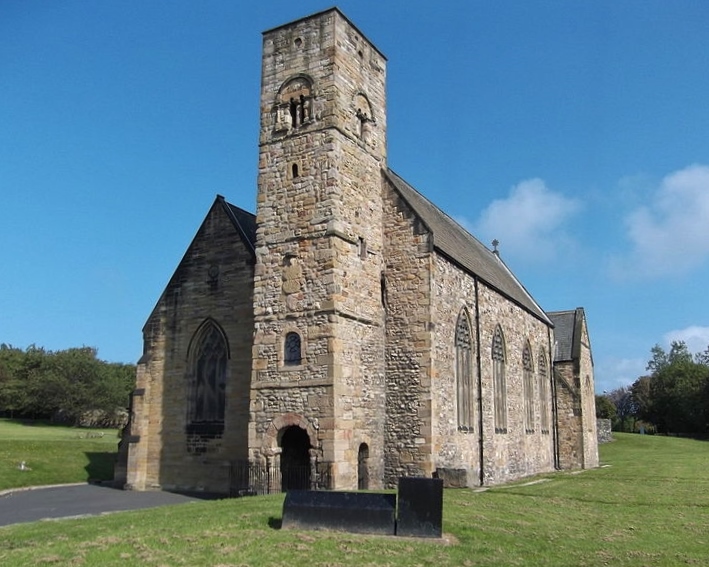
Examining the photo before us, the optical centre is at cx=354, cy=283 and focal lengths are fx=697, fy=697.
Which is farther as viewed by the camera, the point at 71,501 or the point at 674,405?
the point at 674,405

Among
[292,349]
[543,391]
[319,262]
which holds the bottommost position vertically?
[543,391]

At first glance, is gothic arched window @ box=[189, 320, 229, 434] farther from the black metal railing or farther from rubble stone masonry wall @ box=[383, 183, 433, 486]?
→ rubble stone masonry wall @ box=[383, 183, 433, 486]

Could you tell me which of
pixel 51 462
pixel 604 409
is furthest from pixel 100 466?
pixel 604 409

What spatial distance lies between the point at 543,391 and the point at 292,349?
20.4m

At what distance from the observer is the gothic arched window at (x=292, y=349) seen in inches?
864

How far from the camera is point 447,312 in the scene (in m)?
25.5

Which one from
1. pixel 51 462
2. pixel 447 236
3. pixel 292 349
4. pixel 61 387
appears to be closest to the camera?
pixel 292 349

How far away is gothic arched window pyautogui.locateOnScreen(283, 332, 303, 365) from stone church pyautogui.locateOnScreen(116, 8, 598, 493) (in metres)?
0.08

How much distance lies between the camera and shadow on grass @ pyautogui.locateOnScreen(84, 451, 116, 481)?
30.8m

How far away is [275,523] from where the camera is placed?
13.7 m

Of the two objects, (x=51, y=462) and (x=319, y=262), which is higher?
(x=319, y=262)

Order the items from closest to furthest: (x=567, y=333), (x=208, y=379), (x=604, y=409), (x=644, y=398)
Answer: (x=208, y=379) → (x=567, y=333) → (x=604, y=409) → (x=644, y=398)

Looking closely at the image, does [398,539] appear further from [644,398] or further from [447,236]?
[644,398]

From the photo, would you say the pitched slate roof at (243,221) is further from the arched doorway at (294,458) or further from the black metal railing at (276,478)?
the black metal railing at (276,478)
